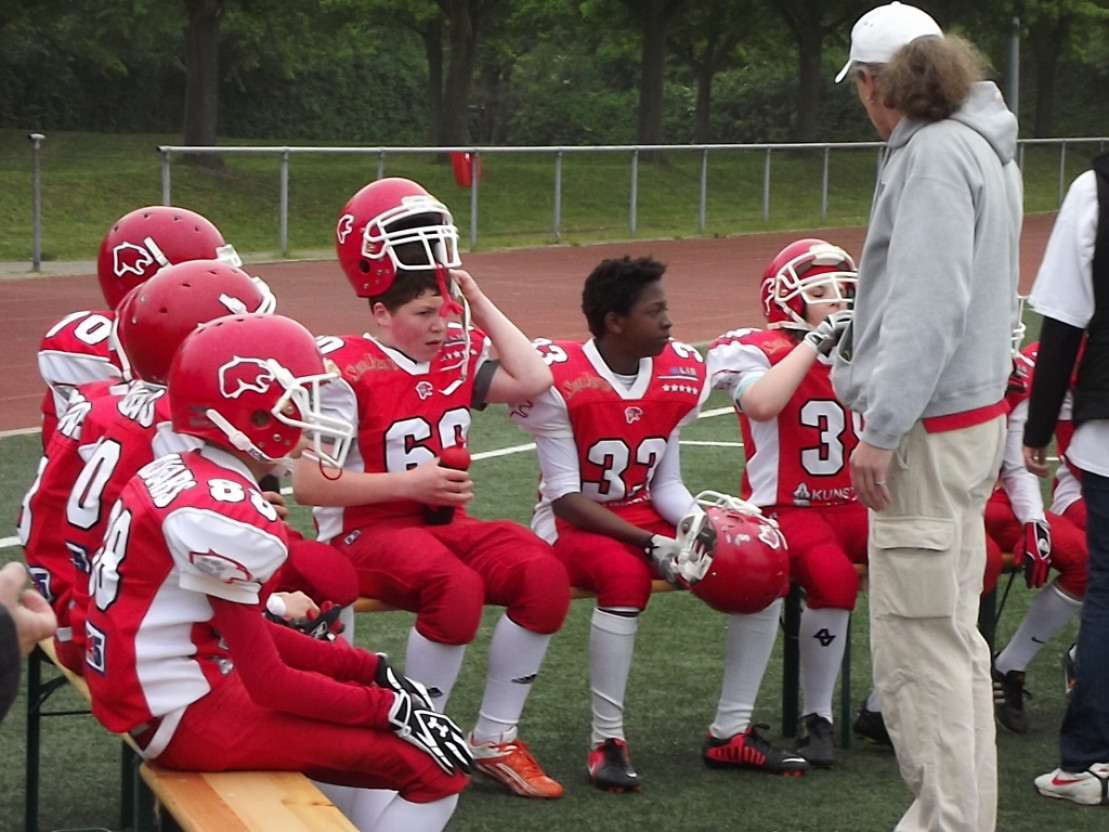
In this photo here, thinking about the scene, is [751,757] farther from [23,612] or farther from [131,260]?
[23,612]

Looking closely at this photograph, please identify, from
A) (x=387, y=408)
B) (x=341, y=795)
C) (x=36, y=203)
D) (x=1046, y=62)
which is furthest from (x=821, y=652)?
(x=1046, y=62)

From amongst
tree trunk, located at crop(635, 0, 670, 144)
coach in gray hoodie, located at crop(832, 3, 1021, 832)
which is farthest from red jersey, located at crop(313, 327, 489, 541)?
tree trunk, located at crop(635, 0, 670, 144)

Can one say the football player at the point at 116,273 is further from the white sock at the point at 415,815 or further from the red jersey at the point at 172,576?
the white sock at the point at 415,815

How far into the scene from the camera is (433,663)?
463 cm

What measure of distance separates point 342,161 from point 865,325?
23548 millimetres

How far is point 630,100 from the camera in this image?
2061 inches

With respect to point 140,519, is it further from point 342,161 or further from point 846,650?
point 342,161

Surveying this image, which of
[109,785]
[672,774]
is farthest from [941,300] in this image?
[109,785]

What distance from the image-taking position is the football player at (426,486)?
15.0ft

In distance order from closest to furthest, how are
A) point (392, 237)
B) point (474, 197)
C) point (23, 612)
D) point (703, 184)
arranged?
point (23, 612) → point (392, 237) → point (474, 197) → point (703, 184)

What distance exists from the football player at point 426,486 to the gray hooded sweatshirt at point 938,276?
1.15m

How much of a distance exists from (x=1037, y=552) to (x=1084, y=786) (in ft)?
2.61

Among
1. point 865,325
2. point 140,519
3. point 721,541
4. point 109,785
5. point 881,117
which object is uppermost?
point 881,117

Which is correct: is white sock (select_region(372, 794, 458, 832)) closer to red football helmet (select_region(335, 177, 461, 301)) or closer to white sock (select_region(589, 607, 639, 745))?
white sock (select_region(589, 607, 639, 745))
